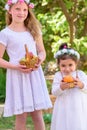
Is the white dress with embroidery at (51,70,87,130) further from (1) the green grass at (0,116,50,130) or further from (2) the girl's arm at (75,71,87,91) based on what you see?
(1) the green grass at (0,116,50,130)

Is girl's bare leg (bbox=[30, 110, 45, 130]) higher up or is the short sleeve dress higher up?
the short sleeve dress

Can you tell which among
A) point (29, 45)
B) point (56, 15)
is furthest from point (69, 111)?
point (56, 15)

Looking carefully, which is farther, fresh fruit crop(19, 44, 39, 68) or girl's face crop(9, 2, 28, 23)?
girl's face crop(9, 2, 28, 23)

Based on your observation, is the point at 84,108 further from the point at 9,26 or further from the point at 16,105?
the point at 9,26

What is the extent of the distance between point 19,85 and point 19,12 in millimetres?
689

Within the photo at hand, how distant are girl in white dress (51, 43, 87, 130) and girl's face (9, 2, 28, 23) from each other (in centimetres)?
51

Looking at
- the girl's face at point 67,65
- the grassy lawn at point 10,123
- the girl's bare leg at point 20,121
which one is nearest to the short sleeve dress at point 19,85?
the girl's bare leg at point 20,121

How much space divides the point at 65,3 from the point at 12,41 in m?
3.54

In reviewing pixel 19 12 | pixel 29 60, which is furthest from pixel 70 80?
pixel 19 12

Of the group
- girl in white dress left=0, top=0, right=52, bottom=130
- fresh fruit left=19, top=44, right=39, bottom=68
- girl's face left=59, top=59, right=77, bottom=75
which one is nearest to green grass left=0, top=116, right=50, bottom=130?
girl in white dress left=0, top=0, right=52, bottom=130

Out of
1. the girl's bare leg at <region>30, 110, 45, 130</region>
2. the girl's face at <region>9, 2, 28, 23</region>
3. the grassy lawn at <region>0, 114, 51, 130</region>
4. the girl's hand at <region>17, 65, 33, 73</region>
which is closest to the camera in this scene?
the girl's hand at <region>17, 65, 33, 73</region>

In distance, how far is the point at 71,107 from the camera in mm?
4145

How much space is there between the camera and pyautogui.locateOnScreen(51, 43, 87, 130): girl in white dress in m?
4.14

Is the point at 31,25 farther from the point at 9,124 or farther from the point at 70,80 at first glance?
the point at 9,124
